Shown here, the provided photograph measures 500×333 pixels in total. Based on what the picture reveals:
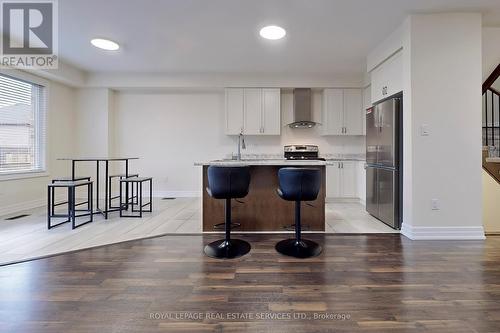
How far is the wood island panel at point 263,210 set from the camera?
325cm

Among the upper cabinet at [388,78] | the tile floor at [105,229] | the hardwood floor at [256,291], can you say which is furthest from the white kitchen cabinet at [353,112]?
the hardwood floor at [256,291]

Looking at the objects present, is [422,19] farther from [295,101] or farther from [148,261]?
[148,261]

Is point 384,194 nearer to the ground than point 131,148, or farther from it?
nearer to the ground

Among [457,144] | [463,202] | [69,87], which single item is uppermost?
[69,87]

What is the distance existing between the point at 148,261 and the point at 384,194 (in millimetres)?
3048

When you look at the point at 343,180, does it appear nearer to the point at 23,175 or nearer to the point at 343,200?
the point at 343,200

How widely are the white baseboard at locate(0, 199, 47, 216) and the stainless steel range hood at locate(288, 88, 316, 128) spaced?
5.05m

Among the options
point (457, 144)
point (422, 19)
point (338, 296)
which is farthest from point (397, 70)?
point (338, 296)

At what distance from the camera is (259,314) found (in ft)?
5.24

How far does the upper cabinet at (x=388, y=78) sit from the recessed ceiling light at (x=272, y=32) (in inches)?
59.7

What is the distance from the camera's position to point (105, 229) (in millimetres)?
3367

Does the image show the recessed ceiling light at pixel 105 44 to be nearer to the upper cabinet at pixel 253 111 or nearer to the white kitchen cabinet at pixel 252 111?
the upper cabinet at pixel 253 111

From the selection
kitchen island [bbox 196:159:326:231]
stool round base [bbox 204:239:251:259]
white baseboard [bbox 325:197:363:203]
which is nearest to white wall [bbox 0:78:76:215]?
kitchen island [bbox 196:159:326:231]

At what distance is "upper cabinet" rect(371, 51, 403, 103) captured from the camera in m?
3.33
